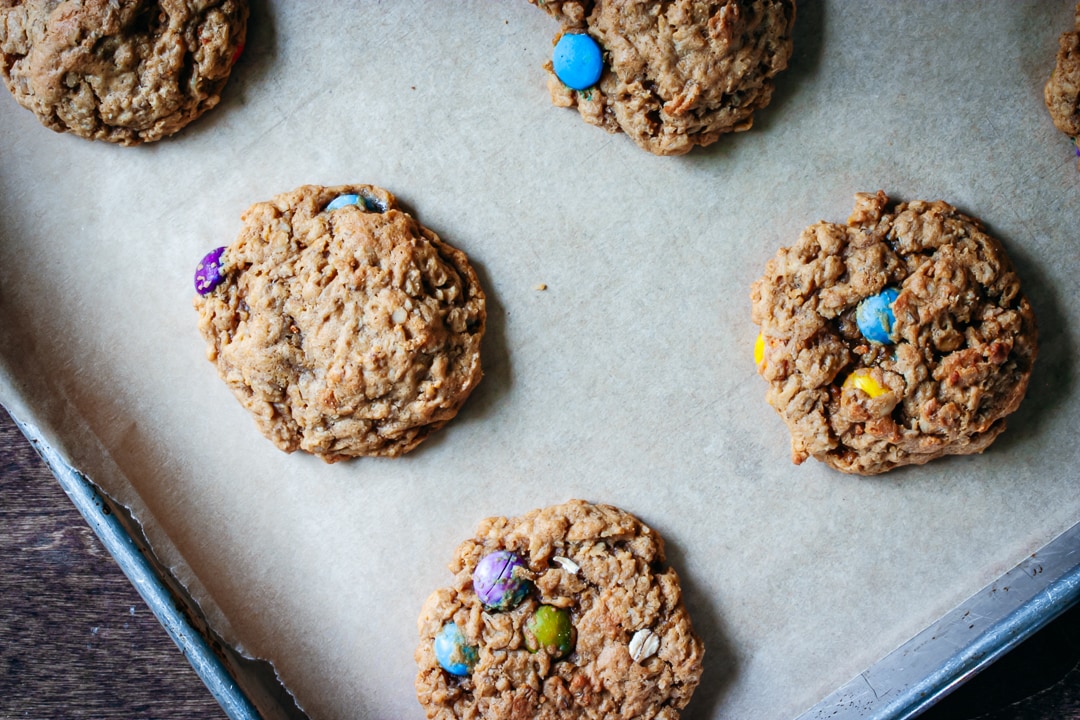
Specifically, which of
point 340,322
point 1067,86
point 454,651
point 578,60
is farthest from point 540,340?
point 1067,86

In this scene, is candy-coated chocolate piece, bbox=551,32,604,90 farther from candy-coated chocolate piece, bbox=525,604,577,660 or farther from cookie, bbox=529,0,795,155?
candy-coated chocolate piece, bbox=525,604,577,660

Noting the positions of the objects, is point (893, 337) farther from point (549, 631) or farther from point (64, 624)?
point (64, 624)

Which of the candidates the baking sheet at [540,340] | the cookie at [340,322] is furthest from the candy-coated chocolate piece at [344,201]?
the baking sheet at [540,340]

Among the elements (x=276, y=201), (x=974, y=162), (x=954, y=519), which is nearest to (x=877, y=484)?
(x=954, y=519)

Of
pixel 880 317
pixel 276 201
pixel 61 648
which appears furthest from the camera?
pixel 61 648

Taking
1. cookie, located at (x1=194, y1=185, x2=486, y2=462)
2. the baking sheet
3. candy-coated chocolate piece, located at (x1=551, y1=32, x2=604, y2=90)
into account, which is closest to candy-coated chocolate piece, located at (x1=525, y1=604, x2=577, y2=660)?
the baking sheet

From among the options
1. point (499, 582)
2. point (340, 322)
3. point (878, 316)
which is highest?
point (340, 322)

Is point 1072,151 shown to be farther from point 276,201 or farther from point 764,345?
point 276,201

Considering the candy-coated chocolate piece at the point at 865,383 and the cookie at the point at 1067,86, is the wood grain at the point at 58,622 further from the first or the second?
the cookie at the point at 1067,86
